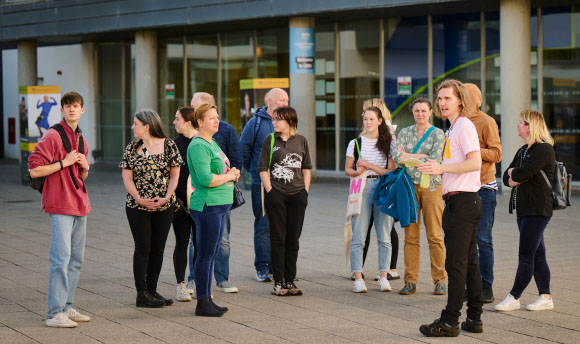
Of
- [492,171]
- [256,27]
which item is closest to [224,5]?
[256,27]

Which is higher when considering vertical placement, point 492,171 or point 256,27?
point 256,27

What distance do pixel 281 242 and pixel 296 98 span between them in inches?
481

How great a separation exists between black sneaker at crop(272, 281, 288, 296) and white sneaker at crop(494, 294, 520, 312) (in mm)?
1825

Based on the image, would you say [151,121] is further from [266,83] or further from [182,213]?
[266,83]

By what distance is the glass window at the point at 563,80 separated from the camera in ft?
59.2

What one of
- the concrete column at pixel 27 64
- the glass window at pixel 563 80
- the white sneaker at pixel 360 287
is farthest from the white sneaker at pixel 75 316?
the concrete column at pixel 27 64

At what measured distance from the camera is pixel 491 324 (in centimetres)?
666

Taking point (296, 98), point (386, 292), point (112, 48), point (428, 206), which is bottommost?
point (386, 292)

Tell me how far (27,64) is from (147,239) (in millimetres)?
20958

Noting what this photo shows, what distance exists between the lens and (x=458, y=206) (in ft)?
20.4

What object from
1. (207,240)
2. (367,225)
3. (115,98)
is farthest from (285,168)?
→ (115,98)

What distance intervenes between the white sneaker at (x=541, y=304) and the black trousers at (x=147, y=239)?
9.84ft

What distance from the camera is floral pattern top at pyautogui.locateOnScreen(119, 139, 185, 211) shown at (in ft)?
23.7

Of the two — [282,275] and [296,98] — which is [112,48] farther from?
[282,275]
